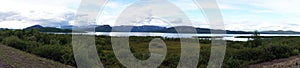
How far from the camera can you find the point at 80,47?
14.9 meters

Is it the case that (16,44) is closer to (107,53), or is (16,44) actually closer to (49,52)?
(49,52)

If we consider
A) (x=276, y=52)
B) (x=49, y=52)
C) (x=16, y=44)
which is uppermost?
(x=16, y=44)

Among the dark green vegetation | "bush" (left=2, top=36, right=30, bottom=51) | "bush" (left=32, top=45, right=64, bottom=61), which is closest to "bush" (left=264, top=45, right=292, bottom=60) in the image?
the dark green vegetation

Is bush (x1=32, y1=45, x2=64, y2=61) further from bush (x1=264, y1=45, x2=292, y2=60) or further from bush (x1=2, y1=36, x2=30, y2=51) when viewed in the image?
bush (x1=264, y1=45, x2=292, y2=60)

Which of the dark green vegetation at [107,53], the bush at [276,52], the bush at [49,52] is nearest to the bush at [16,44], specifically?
the dark green vegetation at [107,53]

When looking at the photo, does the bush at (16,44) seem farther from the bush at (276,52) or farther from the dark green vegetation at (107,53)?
the bush at (276,52)

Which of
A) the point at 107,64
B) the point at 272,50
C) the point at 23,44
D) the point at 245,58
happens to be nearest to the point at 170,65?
the point at 107,64

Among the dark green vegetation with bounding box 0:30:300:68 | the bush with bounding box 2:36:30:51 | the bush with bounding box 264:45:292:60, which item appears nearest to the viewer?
the dark green vegetation with bounding box 0:30:300:68

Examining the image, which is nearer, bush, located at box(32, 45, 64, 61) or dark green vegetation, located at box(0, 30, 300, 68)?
bush, located at box(32, 45, 64, 61)

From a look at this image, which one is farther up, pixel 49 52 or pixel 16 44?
pixel 16 44

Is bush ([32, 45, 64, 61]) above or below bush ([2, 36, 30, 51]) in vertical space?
below

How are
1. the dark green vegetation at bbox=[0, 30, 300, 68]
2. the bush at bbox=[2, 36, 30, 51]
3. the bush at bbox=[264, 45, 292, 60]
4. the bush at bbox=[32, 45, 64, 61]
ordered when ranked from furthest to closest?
the bush at bbox=[264, 45, 292, 60]
the bush at bbox=[2, 36, 30, 51]
the dark green vegetation at bbox=[0, 30, 300, 68]
the bush at bbox=[32, 45, 64, 61]

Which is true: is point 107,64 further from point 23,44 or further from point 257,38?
point 257,38

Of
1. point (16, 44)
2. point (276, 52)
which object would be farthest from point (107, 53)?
point (276, 52)
